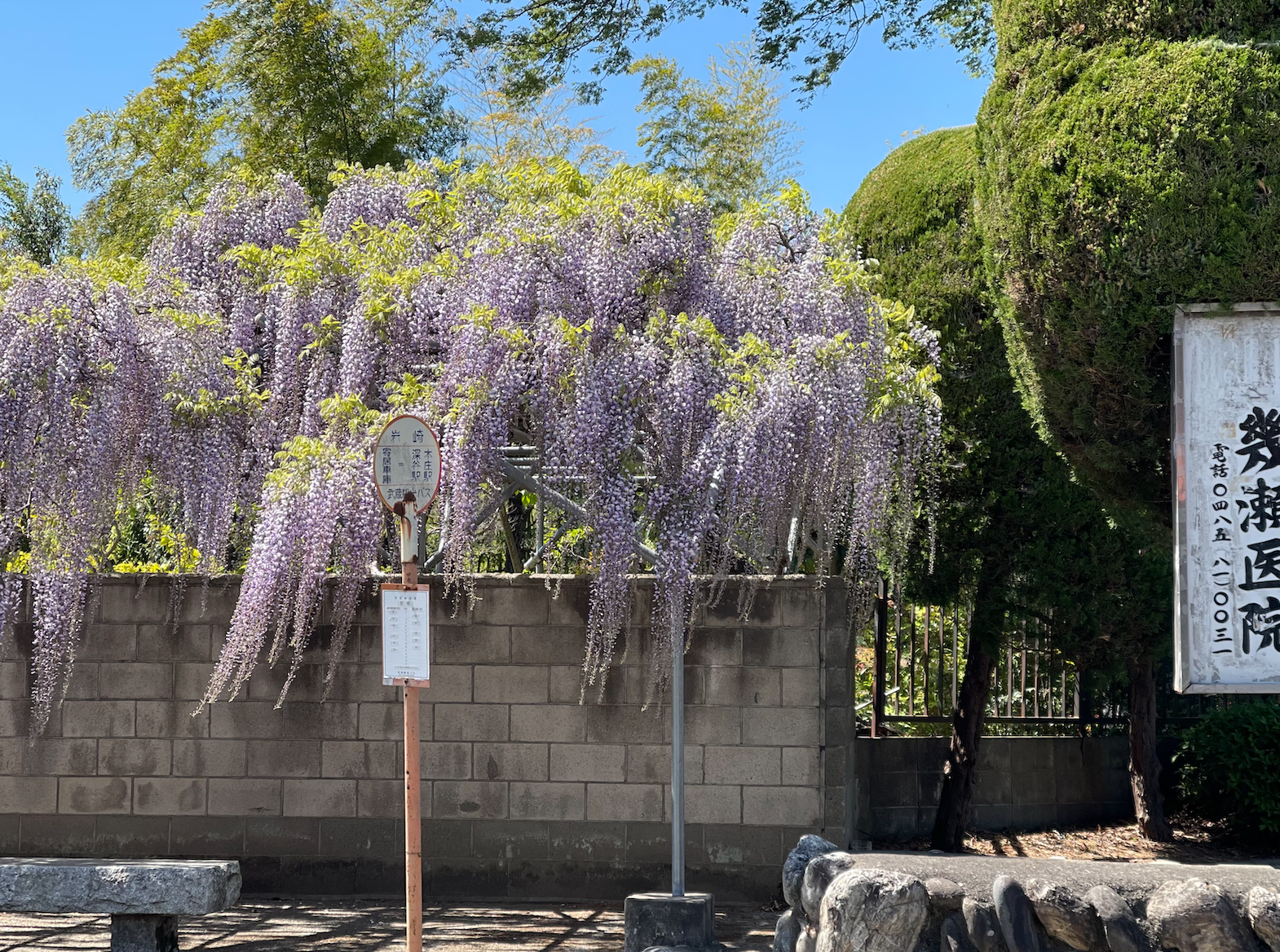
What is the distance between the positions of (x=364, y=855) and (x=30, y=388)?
3385 millimetres

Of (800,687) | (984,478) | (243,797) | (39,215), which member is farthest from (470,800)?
(39,215)

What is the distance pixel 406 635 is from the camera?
5.34 meters

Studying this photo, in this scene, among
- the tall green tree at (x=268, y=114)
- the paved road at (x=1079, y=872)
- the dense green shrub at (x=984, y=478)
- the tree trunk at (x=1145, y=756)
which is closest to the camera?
the paved road at (x=1079, y=872)

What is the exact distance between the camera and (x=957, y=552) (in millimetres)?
8695

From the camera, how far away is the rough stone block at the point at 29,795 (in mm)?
7872

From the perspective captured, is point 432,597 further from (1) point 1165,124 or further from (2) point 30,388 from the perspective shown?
(1) point 1165,124

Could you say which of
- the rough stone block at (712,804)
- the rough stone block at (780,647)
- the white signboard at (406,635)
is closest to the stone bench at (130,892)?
the white signboard at (406,635)

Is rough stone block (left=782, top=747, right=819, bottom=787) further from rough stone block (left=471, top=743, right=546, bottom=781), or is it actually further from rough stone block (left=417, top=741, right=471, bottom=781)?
rough stone block (left=417, top=741, right=471, bottom=781)

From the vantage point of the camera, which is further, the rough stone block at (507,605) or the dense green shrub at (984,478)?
the dense green shrub at (984,478)

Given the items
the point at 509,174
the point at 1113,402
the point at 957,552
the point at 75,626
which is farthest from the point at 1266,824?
the point at 75,626

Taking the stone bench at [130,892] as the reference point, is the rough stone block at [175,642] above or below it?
above

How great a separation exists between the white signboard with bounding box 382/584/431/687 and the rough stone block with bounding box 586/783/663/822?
2.57 metres

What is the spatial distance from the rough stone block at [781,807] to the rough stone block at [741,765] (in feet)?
0.25

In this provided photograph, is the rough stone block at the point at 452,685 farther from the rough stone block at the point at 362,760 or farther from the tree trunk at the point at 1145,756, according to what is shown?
the tree trunk at the point at 1145,756
